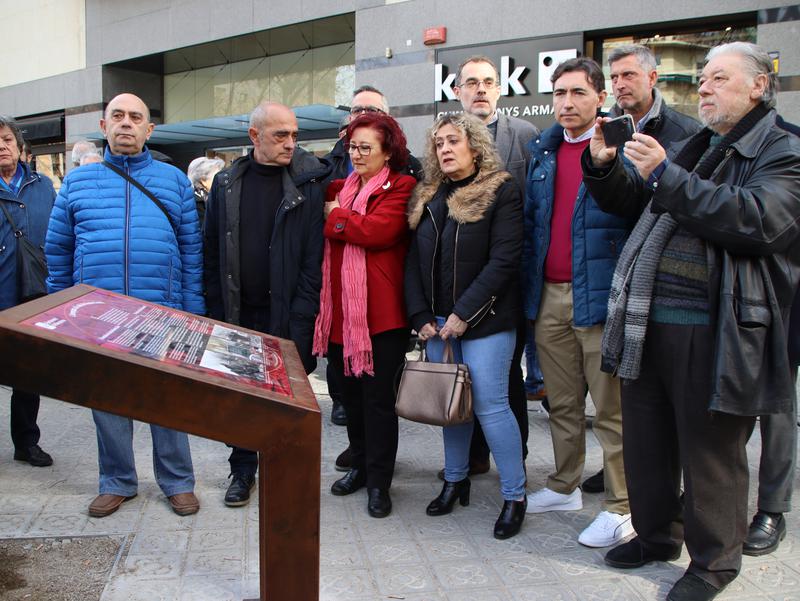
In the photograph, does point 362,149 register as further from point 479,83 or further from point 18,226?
point 18,226

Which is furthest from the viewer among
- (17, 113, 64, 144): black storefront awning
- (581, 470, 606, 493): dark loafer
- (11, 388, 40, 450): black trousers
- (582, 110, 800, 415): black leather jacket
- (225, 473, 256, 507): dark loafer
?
(17, 113, 64, 144): black storefront awning

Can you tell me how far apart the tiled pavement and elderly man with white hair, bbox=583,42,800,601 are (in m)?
0.26

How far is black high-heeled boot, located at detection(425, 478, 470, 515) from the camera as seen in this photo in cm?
373

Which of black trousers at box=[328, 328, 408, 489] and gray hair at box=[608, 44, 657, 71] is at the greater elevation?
gray hair at box=[608, 44, 657, 71]

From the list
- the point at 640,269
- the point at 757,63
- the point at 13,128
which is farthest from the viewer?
the point at 13,128

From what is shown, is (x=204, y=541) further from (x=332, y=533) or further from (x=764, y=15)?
(x=764, y=15)

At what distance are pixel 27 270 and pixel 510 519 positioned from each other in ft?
10.4

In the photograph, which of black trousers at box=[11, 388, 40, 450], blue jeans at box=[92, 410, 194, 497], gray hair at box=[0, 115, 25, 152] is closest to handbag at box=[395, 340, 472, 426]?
blue jeans at box=[92, 410, 194, 497]

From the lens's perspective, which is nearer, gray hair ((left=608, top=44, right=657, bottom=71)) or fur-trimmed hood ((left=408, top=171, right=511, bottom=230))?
fur-trimmed hood ((left=408, top=171, right=511, bottom=230))

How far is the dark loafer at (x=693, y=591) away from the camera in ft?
9.15

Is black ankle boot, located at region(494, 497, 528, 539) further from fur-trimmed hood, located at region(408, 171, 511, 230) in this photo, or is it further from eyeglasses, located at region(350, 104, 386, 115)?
eyeglasses, located at region(350, 104, 386, 115)

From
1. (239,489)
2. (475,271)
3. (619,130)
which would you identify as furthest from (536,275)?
(239,489)

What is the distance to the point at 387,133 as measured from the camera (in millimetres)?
3709

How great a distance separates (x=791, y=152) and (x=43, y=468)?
14.1 feet
